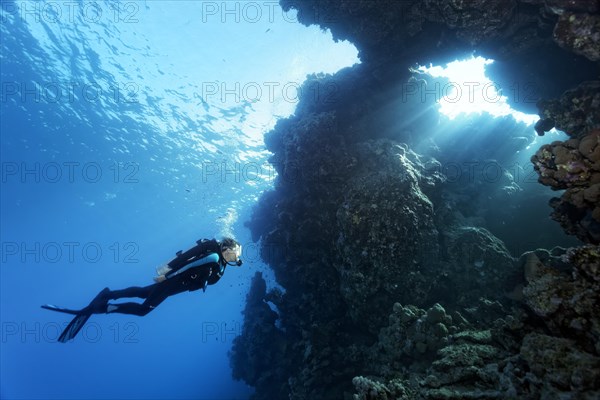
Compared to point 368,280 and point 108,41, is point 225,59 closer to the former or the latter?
point 108,41

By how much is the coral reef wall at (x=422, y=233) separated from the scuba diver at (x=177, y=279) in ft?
13.1

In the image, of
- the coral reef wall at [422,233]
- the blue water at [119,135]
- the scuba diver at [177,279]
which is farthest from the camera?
the blue water at [119,135]

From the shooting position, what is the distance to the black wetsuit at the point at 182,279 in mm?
7684

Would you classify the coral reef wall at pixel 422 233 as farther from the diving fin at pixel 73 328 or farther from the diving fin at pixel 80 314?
the diving fin at pixel 73 328

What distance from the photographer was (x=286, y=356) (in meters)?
14.0

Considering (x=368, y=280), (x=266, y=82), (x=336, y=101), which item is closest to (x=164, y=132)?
(x=266, y=82)

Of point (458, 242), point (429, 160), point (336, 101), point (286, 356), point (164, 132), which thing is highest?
point (164, 132)

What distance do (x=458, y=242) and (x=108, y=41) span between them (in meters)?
19.9

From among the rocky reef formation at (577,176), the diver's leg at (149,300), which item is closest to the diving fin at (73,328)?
the diver's leg at (149,300)

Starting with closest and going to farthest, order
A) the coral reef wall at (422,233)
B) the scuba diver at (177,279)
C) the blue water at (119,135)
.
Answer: the coral reef wall at (422,233) < the scuba diver at (177,279) < the blue water at (119,135)

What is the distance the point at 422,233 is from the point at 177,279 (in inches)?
277

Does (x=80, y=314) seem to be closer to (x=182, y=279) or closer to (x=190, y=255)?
(x=182, y=279)

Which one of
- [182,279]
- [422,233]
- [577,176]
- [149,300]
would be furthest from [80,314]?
[577,176]

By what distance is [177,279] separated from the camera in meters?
7.73
